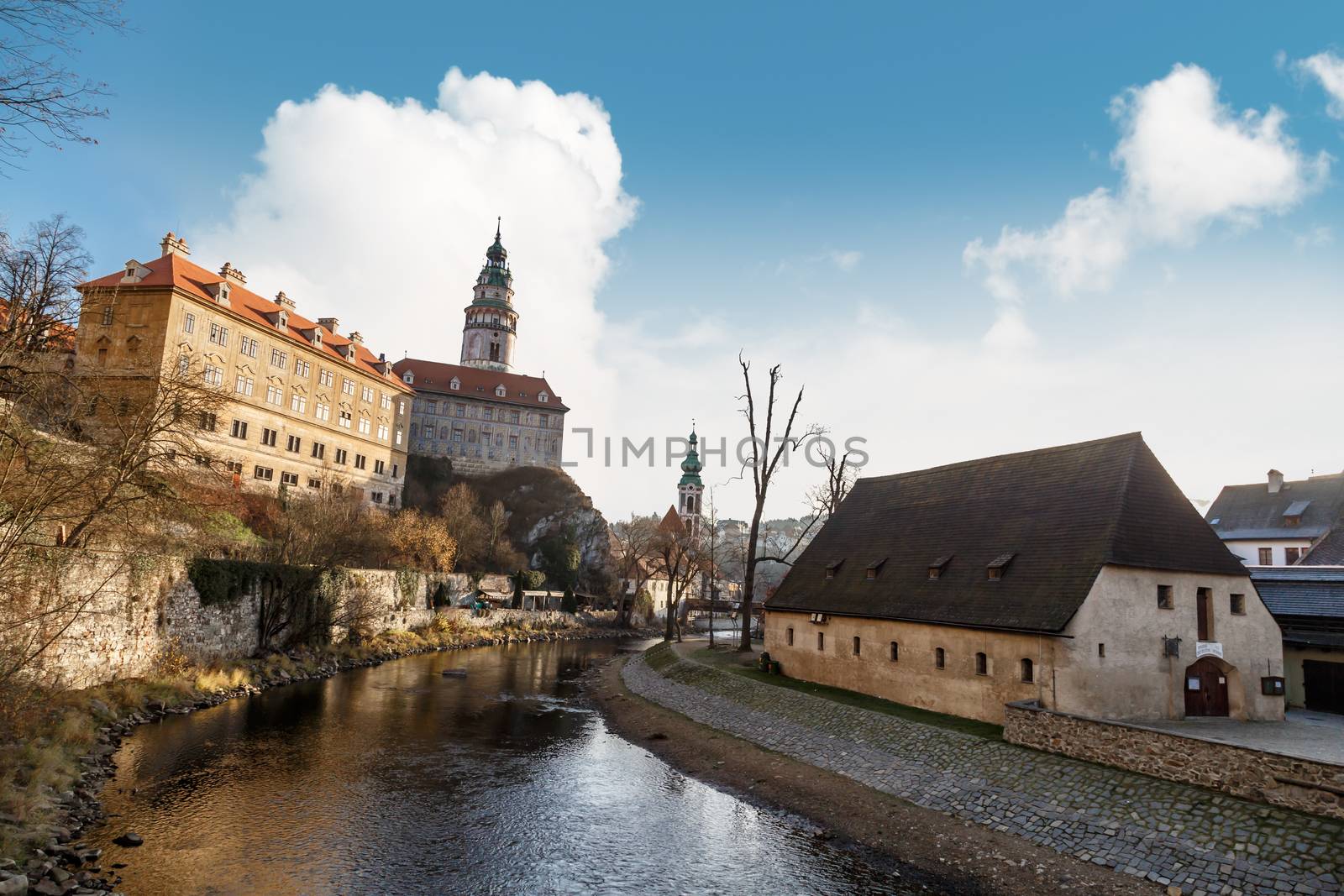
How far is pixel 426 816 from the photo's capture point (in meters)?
16.9

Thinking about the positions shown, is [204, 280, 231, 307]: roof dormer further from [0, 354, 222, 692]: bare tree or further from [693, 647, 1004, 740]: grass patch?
[693, 647, 1004, 740]: grass patch

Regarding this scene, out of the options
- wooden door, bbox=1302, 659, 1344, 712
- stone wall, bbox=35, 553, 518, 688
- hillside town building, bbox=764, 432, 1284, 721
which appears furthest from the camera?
stone wall, bbox=35, 553, 518, 688

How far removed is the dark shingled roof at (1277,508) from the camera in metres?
45.3

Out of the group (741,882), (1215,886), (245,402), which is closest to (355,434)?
(245,402)

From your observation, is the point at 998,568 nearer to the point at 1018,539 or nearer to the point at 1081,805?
the point at 1018,539

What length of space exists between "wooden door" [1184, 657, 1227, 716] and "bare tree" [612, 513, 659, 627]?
5359 cm

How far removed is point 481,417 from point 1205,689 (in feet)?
268

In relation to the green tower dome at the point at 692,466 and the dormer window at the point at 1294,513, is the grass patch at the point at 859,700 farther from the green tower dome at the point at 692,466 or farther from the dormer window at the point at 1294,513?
the green tower dome at the point at 692,466

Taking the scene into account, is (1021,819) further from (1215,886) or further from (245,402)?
(245,402)

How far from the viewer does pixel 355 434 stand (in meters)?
67.4

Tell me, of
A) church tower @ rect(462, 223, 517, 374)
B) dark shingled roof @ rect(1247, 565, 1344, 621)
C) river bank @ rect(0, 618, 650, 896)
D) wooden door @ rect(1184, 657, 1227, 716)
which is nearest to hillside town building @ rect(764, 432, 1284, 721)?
wooden door @ rect(1184, 657, 1227, 716)

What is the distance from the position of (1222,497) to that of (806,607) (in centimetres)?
4156

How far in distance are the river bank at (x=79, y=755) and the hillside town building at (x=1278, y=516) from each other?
2105 inches

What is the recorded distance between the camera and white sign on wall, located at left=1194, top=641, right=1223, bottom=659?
20.6 meters
